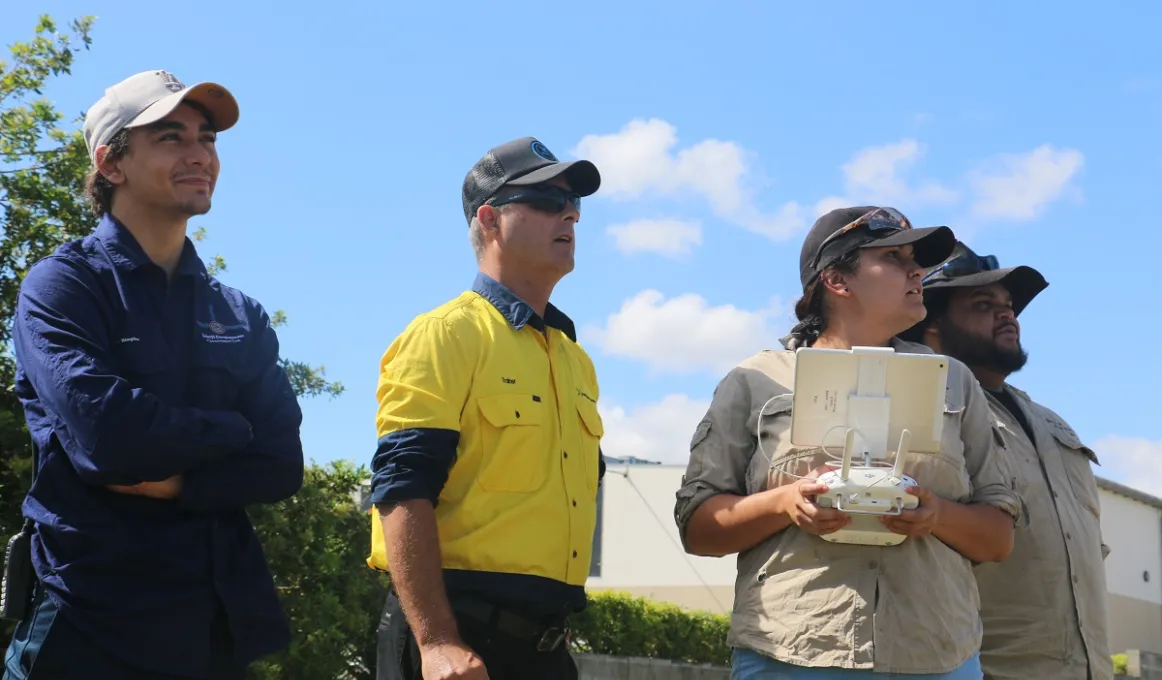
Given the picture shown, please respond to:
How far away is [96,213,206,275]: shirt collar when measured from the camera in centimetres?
324

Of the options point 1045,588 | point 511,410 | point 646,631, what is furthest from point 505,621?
point 646,631

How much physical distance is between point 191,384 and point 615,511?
25.2 meters

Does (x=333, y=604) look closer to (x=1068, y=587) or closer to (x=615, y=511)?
(x=1068, y=587)

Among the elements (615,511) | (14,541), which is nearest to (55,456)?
(14,541)

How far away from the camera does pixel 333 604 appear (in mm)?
7953

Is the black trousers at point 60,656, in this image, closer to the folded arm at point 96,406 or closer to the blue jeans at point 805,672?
the folded arm at point 96,406

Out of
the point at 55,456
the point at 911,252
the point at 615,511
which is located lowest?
the point at 55,456

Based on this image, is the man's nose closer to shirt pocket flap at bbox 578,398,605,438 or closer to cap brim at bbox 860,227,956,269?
shirt pocket flap at bbox 578,398,605,438

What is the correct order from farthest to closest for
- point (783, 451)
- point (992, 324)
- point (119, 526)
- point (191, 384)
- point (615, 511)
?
1. point (615, 511)
2. point (992, 324)
3. point (783, 451)
4. point (191, 384)
5. point (119, 526)

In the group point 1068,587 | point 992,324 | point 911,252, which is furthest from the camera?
point 992,324

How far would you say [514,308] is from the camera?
366 cm

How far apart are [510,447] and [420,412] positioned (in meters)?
0.28

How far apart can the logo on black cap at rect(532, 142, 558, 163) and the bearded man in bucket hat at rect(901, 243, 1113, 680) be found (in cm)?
201

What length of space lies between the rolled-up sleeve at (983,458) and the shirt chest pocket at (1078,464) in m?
1.09
